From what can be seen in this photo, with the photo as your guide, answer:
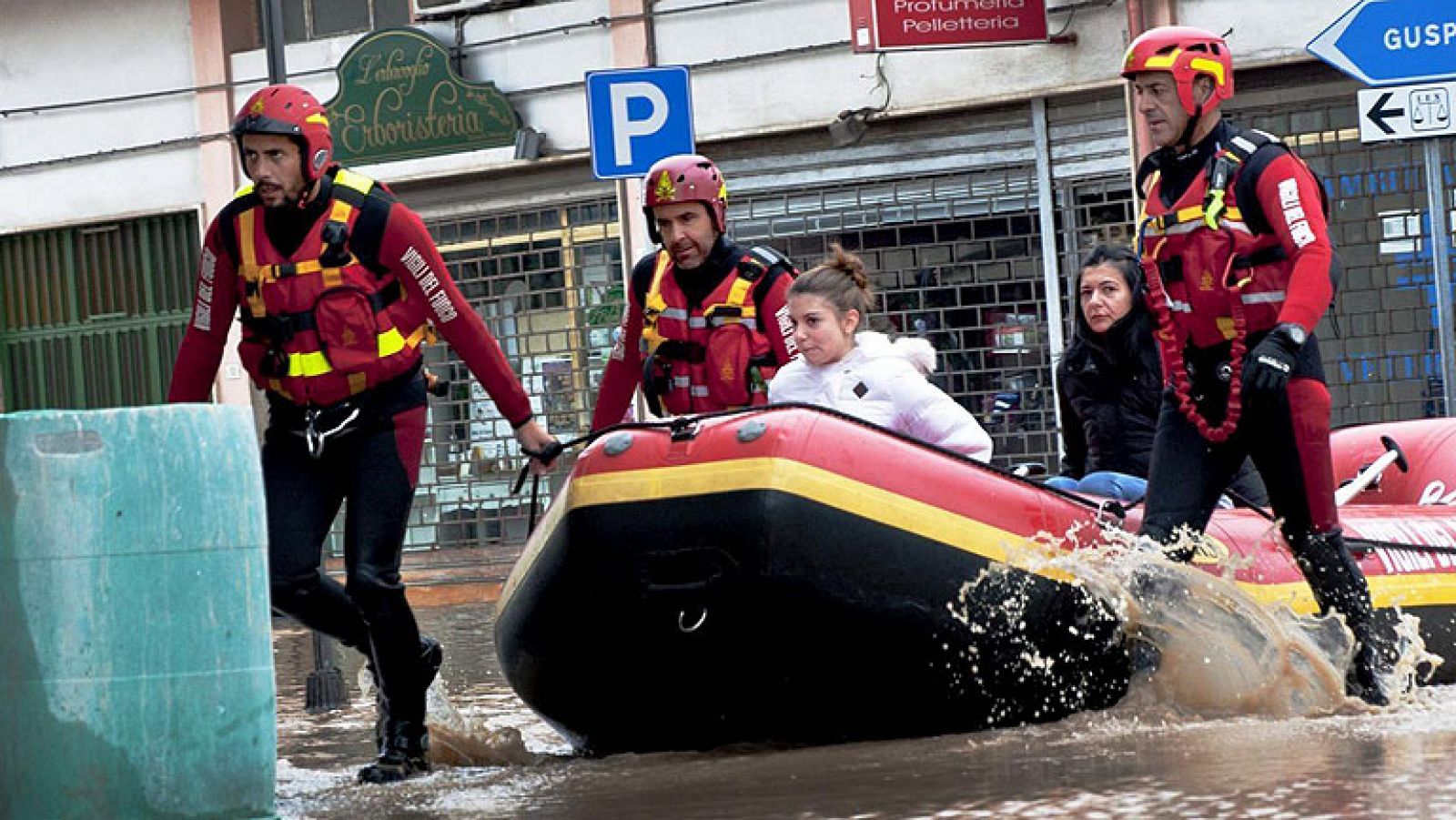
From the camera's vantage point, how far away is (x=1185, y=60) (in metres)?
7.25

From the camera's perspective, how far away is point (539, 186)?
21.3m

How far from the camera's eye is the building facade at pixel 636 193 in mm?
17594

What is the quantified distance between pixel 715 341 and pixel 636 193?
1264 centimetres

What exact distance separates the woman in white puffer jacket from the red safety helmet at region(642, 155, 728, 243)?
0.41 metres

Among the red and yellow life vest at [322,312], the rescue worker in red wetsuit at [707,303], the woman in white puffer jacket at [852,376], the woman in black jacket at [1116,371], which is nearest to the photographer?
the red and yellow life vest at [322,312]

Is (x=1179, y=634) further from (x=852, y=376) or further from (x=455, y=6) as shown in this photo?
(x=455, y=6)

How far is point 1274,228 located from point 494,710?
3.52 metres

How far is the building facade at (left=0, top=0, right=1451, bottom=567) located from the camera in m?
17.6

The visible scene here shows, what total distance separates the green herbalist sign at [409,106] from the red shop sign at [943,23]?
4280 millimetres

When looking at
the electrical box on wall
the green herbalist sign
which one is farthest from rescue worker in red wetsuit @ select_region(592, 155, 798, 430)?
the electrical box on wall

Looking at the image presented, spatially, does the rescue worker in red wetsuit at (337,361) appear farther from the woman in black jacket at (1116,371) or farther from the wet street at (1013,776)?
the woman in black jacket at (1116,371)

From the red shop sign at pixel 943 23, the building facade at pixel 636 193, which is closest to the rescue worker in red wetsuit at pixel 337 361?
the red shop sign at pixel 943 23

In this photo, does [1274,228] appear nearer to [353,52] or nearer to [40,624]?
[40,624]

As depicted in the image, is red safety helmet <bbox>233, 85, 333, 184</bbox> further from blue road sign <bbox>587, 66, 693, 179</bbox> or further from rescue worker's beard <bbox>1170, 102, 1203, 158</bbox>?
blue road sign <bbox>587, 66, 693, 179</bbox>
